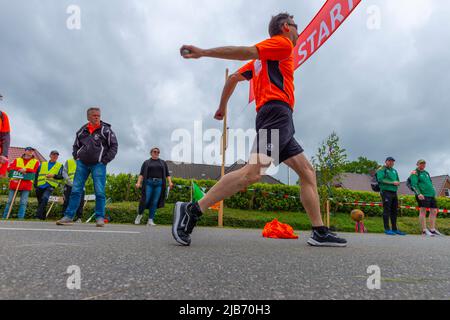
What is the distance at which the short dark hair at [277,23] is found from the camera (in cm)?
259

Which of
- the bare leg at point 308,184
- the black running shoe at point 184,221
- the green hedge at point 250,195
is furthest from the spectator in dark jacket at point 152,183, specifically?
the bare leg at point 308,184

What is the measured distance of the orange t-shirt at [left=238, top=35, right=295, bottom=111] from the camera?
2.37 meters

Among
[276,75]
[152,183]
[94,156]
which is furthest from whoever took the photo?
[152,183]

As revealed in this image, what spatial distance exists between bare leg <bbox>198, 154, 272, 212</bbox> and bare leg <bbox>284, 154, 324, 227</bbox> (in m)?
0.35

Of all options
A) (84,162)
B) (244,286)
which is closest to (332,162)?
(84,162)

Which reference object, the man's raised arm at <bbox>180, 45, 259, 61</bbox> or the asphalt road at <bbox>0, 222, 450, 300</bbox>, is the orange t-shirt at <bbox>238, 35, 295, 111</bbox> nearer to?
the man's raised arm at <bbox>180, 45, 259, 61</bbox>

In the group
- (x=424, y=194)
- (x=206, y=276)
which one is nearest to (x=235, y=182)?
(x=206, y=276)

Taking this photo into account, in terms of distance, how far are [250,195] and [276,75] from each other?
11.1 metres

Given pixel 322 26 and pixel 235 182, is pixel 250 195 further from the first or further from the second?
pixel 235 182

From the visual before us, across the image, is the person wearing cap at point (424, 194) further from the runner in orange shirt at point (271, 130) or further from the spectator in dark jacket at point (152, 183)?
the spectator in dark jacket at point (152, 183)

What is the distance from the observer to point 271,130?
2.42 meters

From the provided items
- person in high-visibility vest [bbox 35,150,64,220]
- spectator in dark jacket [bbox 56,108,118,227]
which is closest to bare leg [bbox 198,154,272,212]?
spectator in dark jacket [bbox 56,108,118,227]
